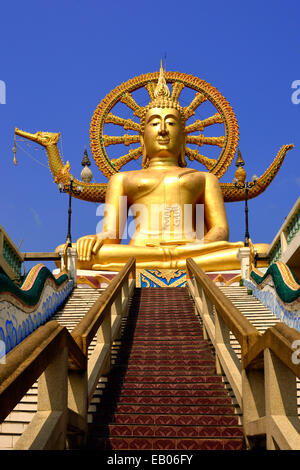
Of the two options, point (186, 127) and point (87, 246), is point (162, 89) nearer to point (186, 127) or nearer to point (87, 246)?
point (186, 127)

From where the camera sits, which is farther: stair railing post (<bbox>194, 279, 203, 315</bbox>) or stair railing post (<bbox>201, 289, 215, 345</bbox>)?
stair railing post (<bbox>194, 279, 203, 315</bbox>)

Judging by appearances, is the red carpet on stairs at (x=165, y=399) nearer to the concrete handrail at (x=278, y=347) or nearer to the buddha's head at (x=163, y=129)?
the concrete handrail at (x=278, y=347)

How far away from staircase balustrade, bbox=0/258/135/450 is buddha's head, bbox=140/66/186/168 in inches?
476

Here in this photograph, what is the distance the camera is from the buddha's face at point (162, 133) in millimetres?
16594

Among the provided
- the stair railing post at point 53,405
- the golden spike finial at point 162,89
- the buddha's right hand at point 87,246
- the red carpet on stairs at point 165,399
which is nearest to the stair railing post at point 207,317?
the red carpet on stairs at point 165,399

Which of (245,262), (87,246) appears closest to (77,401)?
(245,262)

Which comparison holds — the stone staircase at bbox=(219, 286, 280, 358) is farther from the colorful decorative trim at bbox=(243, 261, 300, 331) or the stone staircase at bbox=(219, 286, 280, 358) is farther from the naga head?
the naga head

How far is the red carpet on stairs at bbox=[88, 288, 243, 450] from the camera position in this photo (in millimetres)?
4316

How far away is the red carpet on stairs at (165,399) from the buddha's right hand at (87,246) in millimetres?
6120

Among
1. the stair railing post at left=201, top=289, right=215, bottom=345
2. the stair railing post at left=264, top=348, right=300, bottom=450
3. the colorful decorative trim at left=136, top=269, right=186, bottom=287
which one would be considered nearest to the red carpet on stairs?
the stair railing post at left=201, top=289, right=215, bottom=345

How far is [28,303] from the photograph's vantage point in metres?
7.94

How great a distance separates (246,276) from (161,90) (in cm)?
797
